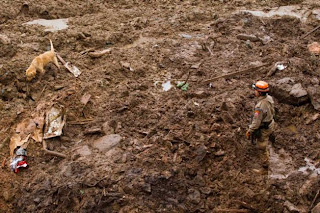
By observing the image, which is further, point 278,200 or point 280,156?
point 280,156

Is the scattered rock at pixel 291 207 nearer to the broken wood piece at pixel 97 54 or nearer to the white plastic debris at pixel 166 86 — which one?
the white plastic debris at pixel 166 86

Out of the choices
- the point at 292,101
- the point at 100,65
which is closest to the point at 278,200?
the point at 292,101

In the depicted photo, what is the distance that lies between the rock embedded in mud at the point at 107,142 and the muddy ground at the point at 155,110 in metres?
0.07

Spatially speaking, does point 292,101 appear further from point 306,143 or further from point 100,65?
point 100,65

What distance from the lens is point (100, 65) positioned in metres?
9.15

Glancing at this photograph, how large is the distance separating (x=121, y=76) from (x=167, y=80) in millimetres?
1371

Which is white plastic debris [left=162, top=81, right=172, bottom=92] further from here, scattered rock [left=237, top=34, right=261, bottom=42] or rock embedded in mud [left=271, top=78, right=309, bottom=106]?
scattered rock [left=237, top=34, right=261, bottom=42]

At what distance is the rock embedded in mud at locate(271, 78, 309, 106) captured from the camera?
282 inches

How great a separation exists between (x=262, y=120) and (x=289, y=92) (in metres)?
1.97

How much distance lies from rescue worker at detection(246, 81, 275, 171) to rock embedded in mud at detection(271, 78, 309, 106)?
161cm

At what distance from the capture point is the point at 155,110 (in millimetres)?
7348

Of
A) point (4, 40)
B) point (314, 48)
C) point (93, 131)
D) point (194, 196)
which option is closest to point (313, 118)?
point (314, 48)

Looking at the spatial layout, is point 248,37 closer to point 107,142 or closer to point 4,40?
point 107,142

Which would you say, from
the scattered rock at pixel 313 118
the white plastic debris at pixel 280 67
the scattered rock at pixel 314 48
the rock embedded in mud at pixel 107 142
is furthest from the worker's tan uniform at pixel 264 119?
the scattered rock at pixel 314 48
